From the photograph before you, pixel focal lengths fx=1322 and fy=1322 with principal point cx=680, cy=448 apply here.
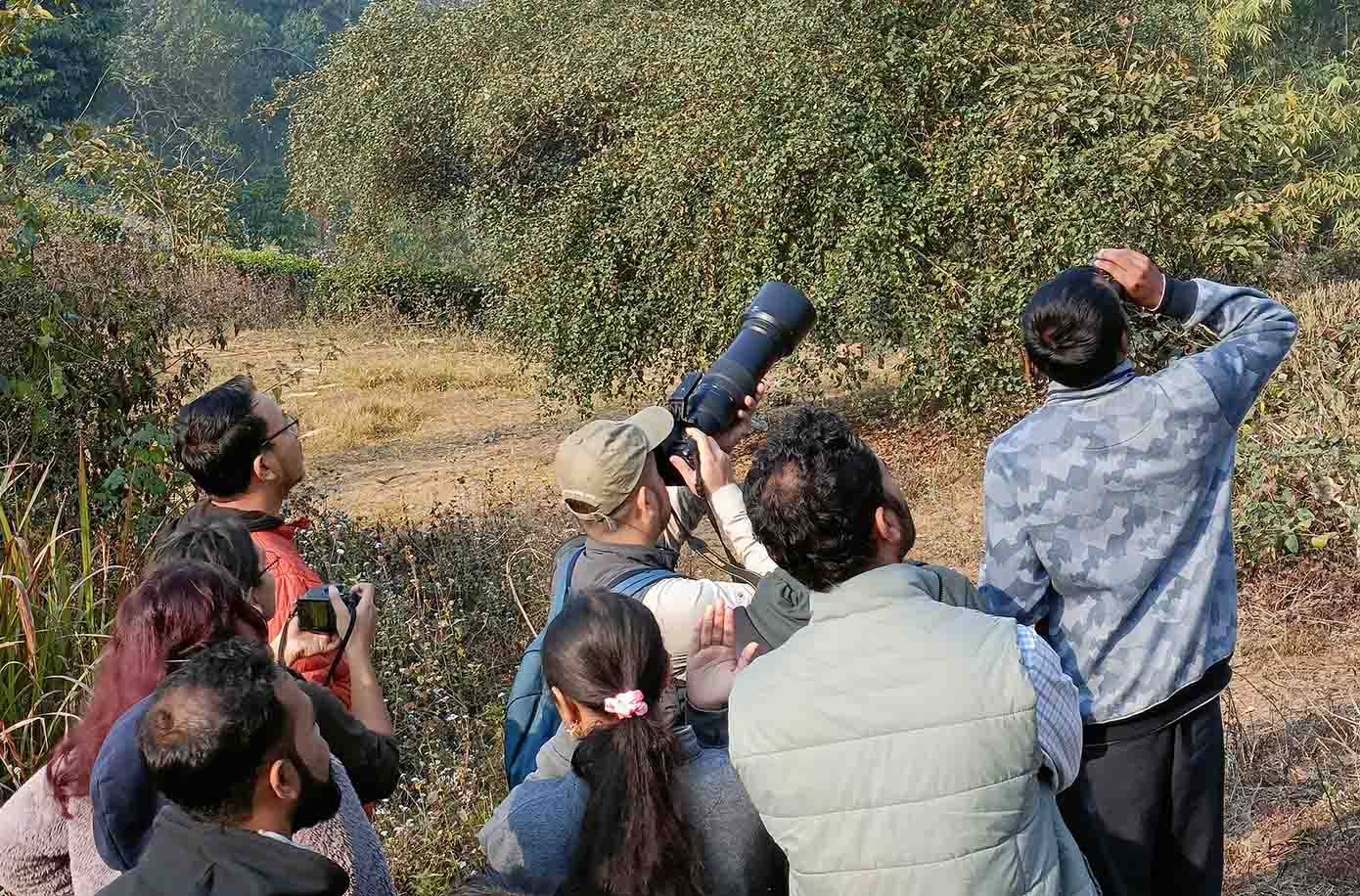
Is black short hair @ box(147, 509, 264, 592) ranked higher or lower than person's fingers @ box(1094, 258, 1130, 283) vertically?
lower

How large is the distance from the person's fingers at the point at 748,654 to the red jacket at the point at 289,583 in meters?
0.84

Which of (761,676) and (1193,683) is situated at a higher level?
(761,676)

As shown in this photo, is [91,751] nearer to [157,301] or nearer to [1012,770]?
[1012,770]

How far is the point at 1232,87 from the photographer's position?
9.22m

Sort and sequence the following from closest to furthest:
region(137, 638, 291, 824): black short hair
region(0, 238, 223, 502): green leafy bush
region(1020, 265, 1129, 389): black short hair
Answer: region(137, 638, 291, 824): black short hair
region(1020, 265, 1129, 389): black short hair
region(0, 238, 223, 502): green leafy bush

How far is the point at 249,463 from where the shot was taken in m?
3.13

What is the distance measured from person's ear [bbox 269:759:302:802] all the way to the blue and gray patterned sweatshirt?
4.43 feet

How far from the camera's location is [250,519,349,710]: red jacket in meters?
2.72

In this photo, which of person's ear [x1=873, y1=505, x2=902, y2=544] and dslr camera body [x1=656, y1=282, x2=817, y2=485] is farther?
dslr camera body [x1=656, y1=282, x2=817, y2=485]

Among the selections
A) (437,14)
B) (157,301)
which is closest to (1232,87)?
(157,301)

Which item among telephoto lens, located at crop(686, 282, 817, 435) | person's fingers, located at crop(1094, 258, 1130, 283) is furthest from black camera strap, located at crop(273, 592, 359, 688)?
person's fingers, located at crop(1094, 258, 1130, 283)

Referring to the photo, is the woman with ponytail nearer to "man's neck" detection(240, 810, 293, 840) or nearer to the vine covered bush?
"man's neck" detection(240, 810, 293, 840)

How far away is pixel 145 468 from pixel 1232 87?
7.58 metres

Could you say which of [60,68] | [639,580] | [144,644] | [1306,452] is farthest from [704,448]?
[60,68]
